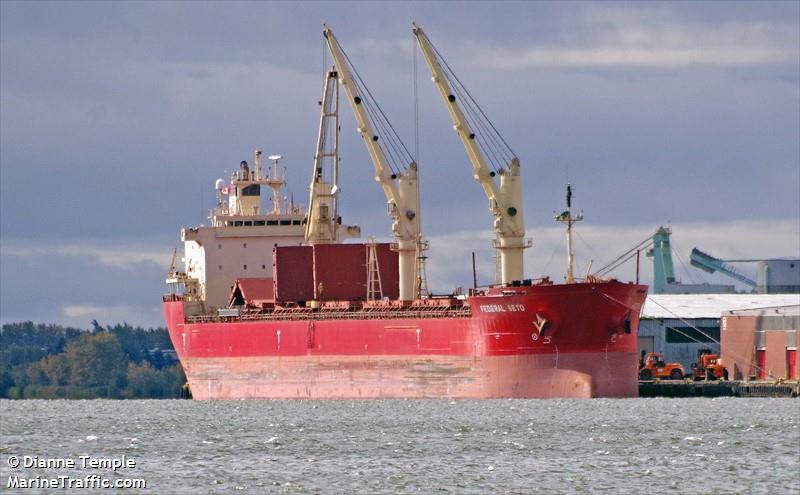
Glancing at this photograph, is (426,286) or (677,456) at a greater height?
(426,286)

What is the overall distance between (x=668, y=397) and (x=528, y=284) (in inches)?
400

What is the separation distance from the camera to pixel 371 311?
243 feet

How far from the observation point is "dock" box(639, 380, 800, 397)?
73062 millimetres

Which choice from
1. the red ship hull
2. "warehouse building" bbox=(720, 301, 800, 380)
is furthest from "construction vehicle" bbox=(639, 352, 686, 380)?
the red ship hull

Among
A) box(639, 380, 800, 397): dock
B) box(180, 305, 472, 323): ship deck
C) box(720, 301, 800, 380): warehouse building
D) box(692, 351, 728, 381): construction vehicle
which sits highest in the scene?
box(180, 305, 472, 323): ship deck

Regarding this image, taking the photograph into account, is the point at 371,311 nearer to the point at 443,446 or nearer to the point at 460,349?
the point at 460,349

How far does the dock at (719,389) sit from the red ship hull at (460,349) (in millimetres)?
5114

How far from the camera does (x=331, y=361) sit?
7519cm

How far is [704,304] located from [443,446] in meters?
46.1

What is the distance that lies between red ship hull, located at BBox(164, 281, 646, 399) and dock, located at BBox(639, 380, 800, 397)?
5114mm

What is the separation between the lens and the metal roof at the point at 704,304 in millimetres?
90062

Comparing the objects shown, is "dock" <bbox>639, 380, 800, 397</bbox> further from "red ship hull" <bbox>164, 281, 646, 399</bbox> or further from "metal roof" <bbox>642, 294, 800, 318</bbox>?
"metal roof" <bbox>642, 294, 800, 318</bbox>

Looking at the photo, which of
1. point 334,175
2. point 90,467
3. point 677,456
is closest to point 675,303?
point 334,175

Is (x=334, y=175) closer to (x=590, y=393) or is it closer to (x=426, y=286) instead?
(x=426, y=286)
